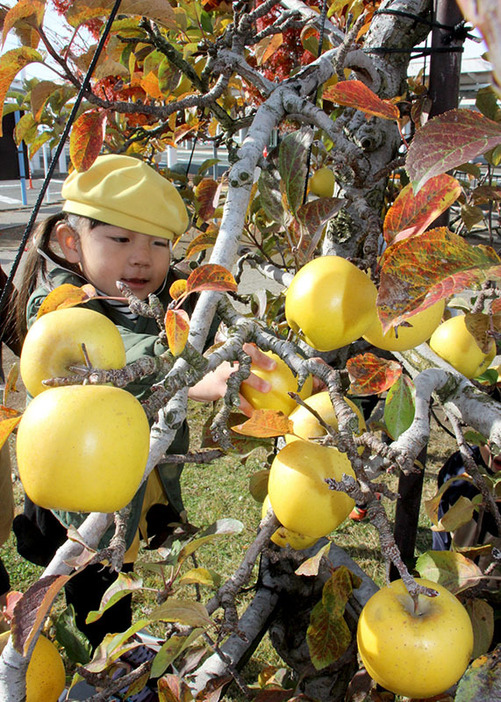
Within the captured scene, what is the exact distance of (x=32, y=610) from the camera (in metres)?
0.45

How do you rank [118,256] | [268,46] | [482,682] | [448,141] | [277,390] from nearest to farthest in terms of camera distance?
[448,141] → [482,682] → [277,390] → [118,256] → [268,46]

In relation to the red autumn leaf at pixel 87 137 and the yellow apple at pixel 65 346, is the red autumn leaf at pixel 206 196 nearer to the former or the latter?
the red autumn leaf at pixel 87 137

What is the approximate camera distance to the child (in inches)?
36.4

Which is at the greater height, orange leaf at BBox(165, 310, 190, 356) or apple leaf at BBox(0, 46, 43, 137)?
apple leaf at BBox(0, 46, 43, 137)

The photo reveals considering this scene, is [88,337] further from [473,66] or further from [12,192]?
[12,192]

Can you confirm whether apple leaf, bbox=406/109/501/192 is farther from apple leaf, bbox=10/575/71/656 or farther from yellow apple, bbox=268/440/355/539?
apple leaf, bbox=10/575/71/656

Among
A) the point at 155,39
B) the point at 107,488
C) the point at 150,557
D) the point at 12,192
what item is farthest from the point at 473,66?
the point at 12,192

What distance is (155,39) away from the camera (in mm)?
877

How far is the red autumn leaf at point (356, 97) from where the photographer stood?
65 centimetres

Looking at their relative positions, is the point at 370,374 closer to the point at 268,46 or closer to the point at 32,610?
the point at 32,610


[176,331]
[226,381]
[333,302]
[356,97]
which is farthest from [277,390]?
[356,97]

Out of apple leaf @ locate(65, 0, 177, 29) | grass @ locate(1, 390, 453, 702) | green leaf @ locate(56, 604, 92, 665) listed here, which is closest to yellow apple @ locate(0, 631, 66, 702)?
green leaf @ locate(56, 604, 92, 665)

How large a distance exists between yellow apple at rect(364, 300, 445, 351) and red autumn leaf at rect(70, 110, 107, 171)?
446 millimetres

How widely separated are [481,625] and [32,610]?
25.6 inches
